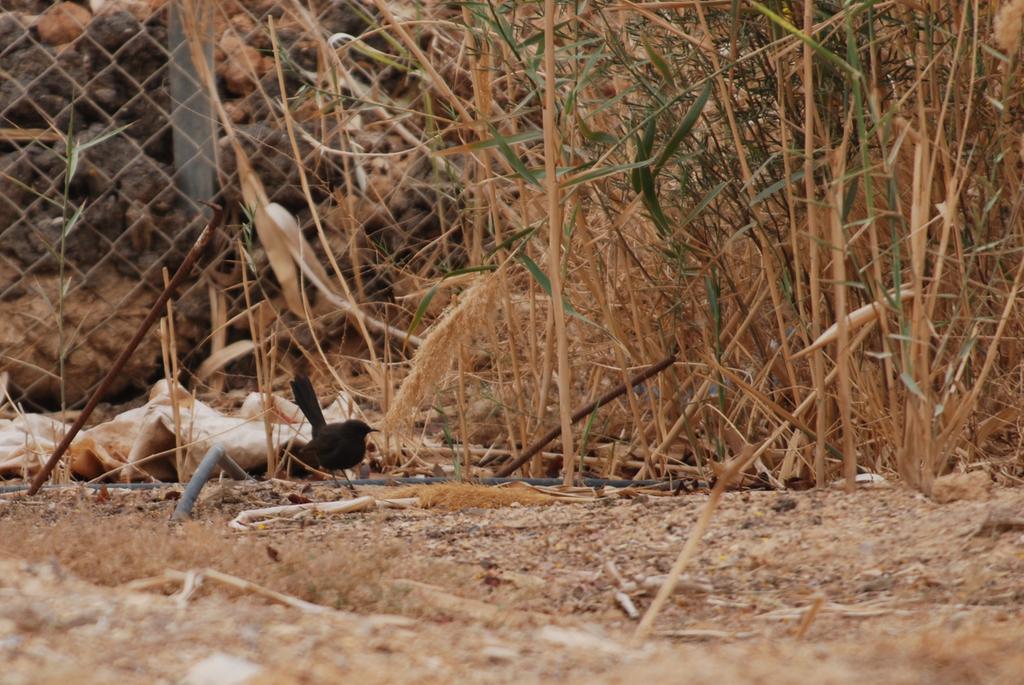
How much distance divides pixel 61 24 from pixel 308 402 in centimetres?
216

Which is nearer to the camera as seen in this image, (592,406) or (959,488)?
(959,488)

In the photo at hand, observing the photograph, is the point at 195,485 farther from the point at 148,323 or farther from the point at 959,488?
the point at 959,488

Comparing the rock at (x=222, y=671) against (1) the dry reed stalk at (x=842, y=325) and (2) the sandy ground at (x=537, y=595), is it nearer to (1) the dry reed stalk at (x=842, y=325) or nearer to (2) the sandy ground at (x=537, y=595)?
(2) the sandy ground at (x=537, y=595)

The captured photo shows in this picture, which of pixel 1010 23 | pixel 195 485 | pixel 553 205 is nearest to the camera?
pixel 1010 23

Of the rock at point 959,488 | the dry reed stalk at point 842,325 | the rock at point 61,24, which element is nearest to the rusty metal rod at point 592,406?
the dry reed stalk at point 842,325

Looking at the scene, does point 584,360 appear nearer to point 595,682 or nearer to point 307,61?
point 595,682

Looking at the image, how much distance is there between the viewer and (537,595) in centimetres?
167

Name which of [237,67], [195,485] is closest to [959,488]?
[195,485]

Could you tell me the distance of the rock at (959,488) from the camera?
1895 millimetres

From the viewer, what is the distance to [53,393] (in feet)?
15.0

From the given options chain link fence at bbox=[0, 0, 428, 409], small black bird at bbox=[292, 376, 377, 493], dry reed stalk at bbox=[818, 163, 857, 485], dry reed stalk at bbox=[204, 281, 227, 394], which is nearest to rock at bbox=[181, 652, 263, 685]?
dry reed stalk at bbox=[818, 163, 857, 485]

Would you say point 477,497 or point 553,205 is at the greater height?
point 553,205

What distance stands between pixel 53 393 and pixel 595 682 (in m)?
3.92

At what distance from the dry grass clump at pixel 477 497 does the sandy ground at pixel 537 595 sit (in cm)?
3
